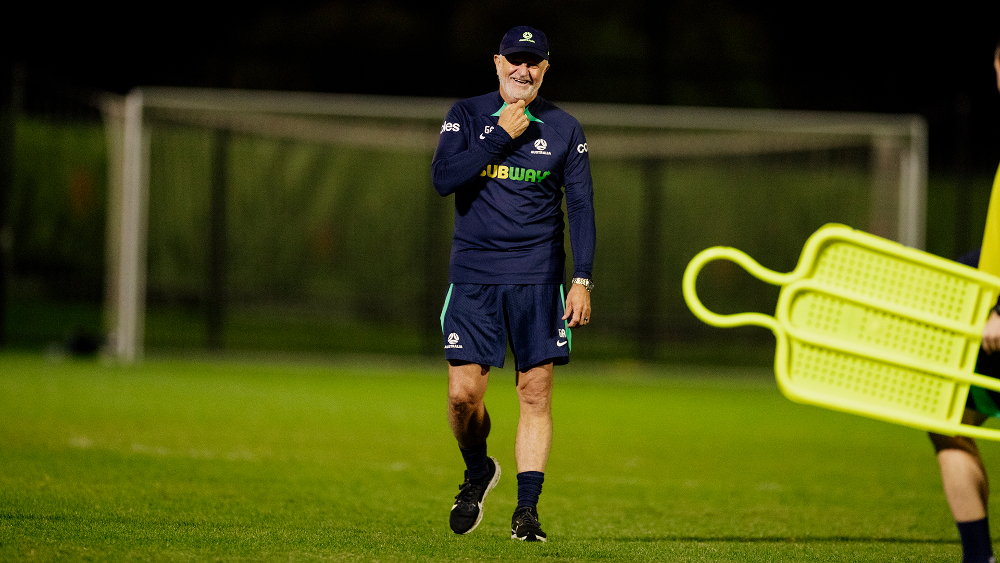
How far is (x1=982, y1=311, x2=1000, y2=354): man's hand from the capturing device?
328cm

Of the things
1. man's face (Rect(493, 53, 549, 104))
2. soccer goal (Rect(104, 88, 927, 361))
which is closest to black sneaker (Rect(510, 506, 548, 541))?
man's face (Rect(493, 53, 549, 104))

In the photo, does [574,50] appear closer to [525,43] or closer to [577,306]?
[525,43]

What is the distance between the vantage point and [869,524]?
530cm

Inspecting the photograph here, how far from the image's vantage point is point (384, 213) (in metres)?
15.4

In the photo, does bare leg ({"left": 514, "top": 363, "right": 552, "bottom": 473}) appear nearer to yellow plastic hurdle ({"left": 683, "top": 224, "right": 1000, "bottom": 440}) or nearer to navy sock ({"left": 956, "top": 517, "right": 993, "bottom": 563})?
yellow plastic hurdle ({"left": 683, "top": 224, "right": 1000, "bottom": 440})

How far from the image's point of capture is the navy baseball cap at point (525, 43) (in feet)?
15.1

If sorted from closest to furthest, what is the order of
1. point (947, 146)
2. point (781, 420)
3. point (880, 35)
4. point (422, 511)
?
1. point (422, 511)
2. point (781, 420)
3. point (947, 146)
4. point (880, 35)

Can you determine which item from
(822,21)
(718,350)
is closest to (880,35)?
(822,21)

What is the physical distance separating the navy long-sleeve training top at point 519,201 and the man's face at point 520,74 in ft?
0.33

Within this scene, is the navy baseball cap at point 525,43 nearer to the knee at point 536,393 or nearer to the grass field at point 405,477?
the knee at point 536,393

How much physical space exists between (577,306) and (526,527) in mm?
859

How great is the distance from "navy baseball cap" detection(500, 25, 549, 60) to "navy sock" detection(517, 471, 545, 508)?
162 cm

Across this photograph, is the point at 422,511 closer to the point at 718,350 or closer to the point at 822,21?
the point at 718,350

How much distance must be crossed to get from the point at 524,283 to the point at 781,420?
5783 millimetres
